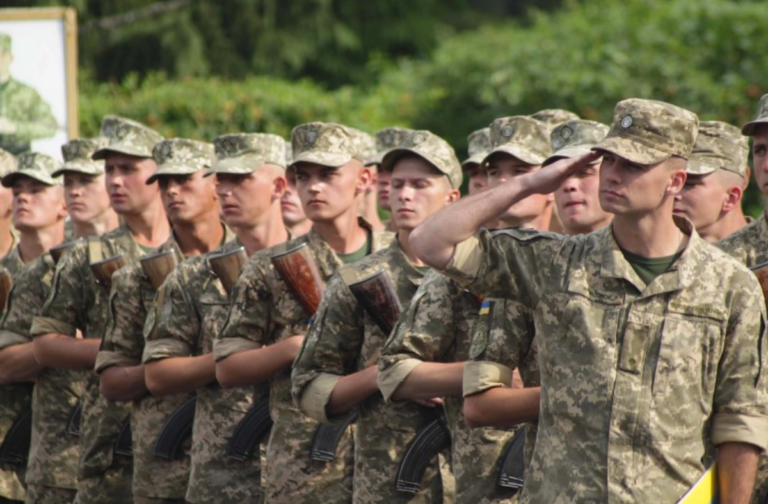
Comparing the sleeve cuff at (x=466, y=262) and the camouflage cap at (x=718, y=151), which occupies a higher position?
the camouflage cap at (x=718, y=151)

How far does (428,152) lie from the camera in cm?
703

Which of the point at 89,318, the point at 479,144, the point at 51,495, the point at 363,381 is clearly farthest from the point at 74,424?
the point at 363,381

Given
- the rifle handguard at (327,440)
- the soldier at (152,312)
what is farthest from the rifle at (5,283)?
the rifle handguard at (327,440)

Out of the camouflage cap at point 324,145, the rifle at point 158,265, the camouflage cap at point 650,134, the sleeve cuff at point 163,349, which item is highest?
the camouflage cap at point 650,134

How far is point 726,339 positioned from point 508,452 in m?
1.24

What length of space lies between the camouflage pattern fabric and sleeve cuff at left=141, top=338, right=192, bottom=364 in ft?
20.4

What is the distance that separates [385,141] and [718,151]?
288 centimetres

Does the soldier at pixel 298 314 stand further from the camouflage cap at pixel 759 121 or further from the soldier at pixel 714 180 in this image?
the camouflage cap at pixel 759 121

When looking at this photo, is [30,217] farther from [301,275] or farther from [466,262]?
[466,262]

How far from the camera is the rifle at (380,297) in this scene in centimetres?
645

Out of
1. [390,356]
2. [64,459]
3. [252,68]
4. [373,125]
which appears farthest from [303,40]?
[390,356]

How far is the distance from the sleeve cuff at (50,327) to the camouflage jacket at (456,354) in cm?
314

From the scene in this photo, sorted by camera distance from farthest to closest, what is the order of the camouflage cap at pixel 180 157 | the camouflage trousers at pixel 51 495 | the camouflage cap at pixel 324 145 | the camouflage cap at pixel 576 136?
the camouflage trousers at pixel 51 495
the camouflage cap at pixel 180 157
the camouflage cap at pixel 324 145
the camouflage cap at pixel 576 136

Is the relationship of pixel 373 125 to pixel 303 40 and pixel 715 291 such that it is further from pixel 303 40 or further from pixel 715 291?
pixel 715 291
